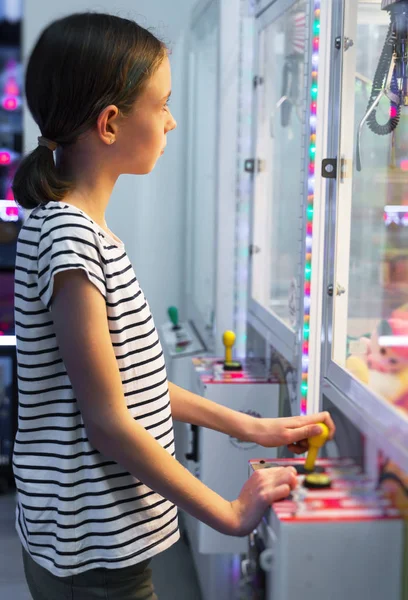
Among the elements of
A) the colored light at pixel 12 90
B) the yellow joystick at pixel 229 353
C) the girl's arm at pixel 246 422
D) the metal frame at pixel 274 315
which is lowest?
the yellow joystick at pixel 229 353

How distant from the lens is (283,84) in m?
2.13

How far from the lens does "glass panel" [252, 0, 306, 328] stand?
6.43 feet

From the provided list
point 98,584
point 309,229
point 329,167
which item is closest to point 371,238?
point 329,167

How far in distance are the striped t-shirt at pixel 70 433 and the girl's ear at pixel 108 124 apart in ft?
0.37

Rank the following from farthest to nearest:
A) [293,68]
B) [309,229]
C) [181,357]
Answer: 1. [181,357]
2. [293,68]
3. [309,229]

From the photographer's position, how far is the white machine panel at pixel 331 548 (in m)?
1.02

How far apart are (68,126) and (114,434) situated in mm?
394

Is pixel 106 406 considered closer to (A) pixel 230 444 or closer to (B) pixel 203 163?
(A) pixel 230 444

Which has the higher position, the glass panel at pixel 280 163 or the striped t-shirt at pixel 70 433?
the glass panel at pixel 280 163

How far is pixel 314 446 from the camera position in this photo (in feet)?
3.98

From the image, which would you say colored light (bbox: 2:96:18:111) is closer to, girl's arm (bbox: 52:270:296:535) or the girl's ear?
the girl's ear

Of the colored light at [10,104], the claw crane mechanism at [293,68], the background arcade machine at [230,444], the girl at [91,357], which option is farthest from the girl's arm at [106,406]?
the colored light at [10,104]

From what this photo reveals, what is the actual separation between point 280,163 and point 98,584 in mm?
1420

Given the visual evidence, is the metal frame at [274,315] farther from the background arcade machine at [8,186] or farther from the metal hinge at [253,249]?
the background arcade machine at [8,186]
